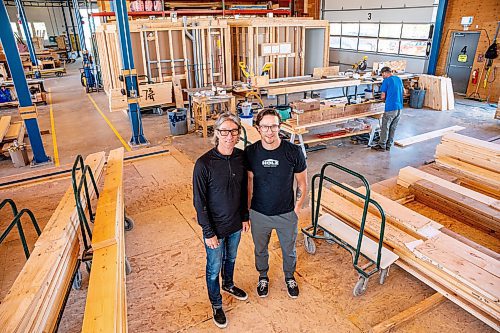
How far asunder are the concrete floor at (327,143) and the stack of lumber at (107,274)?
4.25 metres

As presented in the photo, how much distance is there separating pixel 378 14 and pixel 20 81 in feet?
51.7

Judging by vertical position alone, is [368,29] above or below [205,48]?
above

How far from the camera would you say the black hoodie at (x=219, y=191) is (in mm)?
2898

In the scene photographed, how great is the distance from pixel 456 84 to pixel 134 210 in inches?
583

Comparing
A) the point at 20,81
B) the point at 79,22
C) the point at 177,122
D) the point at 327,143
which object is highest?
the point at 79,22

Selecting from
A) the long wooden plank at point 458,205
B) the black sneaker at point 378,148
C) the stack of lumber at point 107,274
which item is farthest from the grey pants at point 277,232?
the black sneaker at point 378,148

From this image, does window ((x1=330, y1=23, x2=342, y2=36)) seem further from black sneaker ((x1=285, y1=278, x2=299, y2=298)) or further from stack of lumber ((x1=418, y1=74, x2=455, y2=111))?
black sneaker ((x1=285, y1=278, x2=299, y2=298))

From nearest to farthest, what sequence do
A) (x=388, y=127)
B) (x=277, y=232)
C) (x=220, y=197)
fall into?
(x=220, y=197) < (x=277, y=232) < (x=388, y=127)

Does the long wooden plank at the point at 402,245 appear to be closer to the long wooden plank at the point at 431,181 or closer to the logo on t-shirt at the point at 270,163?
the long wooden plank at the point at 431,181

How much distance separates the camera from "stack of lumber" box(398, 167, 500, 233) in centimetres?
457

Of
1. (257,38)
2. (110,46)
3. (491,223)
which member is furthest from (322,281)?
(110,46)

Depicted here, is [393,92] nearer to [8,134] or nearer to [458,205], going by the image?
[458,205]

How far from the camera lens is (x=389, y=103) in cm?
809

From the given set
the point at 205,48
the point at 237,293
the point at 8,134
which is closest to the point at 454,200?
the point at 237,293
